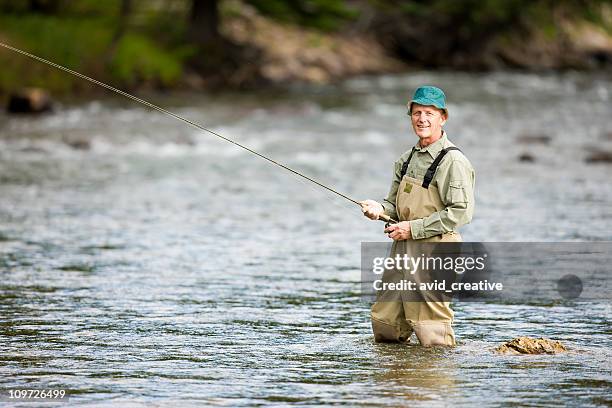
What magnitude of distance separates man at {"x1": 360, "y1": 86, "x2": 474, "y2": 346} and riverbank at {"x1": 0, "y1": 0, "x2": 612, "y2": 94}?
24.3 m

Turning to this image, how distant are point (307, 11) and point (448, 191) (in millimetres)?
35150

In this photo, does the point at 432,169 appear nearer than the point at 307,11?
Yes

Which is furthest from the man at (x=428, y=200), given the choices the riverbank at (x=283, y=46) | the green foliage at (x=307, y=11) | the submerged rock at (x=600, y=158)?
the green foliage at (x=307, y=11)

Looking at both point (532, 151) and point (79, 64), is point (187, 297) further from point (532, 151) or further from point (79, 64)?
point (79, 64)

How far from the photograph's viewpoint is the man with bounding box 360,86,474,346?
6.73 m

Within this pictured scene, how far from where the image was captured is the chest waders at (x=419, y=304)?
6.84m

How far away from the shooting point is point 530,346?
700cm

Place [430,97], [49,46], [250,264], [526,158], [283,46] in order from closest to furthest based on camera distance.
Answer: [430,97] < [250,264] < [526,158] < [49,46] < [283,46]

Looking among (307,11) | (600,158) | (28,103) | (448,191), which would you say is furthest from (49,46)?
(448,191)

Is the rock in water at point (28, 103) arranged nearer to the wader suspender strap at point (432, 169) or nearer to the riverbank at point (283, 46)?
the riverbank at point (283, 46)

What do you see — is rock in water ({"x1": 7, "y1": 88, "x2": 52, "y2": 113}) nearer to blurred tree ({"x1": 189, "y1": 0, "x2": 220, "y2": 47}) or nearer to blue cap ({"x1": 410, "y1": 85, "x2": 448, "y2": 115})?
blurred tree ({"x1": 189, "y1": 0, "x2": 220, "y2": 47})

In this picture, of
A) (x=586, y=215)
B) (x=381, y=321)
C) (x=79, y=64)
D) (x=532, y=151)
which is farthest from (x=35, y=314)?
(x=79, y=64)

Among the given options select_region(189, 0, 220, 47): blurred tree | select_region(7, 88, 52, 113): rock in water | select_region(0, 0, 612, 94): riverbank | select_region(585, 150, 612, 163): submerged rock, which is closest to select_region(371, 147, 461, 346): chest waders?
select_region(585, 150, 612, 163): submerged rock

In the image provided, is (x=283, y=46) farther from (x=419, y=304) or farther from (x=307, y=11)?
(x=419, y=304)
